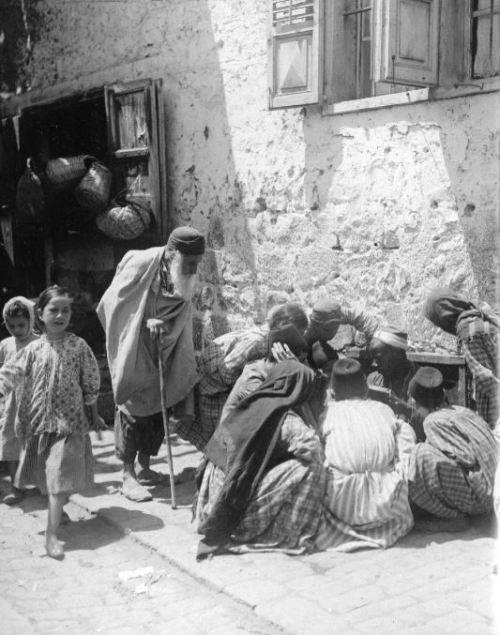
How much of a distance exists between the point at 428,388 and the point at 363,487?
0.76 m

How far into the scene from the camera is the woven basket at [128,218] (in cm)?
806

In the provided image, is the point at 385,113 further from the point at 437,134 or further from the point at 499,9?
the point at 499,9

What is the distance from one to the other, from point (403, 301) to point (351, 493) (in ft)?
7.04

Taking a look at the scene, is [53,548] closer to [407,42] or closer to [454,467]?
[454,467]

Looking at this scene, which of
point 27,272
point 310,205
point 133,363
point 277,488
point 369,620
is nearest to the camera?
point 369,620

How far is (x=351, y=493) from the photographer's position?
14.9ft

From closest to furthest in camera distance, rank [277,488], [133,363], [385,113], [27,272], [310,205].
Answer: [277,488] → [133,363] → [385,113] → [310,205] → [27,272]

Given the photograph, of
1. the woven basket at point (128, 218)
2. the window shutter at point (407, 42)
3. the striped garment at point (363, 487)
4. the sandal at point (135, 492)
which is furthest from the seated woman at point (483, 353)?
the woven basket at point (128, 218)

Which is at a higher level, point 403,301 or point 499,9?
point 499,9

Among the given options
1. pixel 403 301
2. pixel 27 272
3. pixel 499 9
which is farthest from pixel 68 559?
pixel 27 272

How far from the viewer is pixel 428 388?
4.89 meters

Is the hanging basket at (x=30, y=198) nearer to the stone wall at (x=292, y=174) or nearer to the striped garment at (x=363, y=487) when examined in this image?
the stone wall at (x=292, y=174)

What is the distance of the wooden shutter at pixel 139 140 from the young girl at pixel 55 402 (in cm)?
325

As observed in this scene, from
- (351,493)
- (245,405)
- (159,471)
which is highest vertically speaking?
(245,405)
